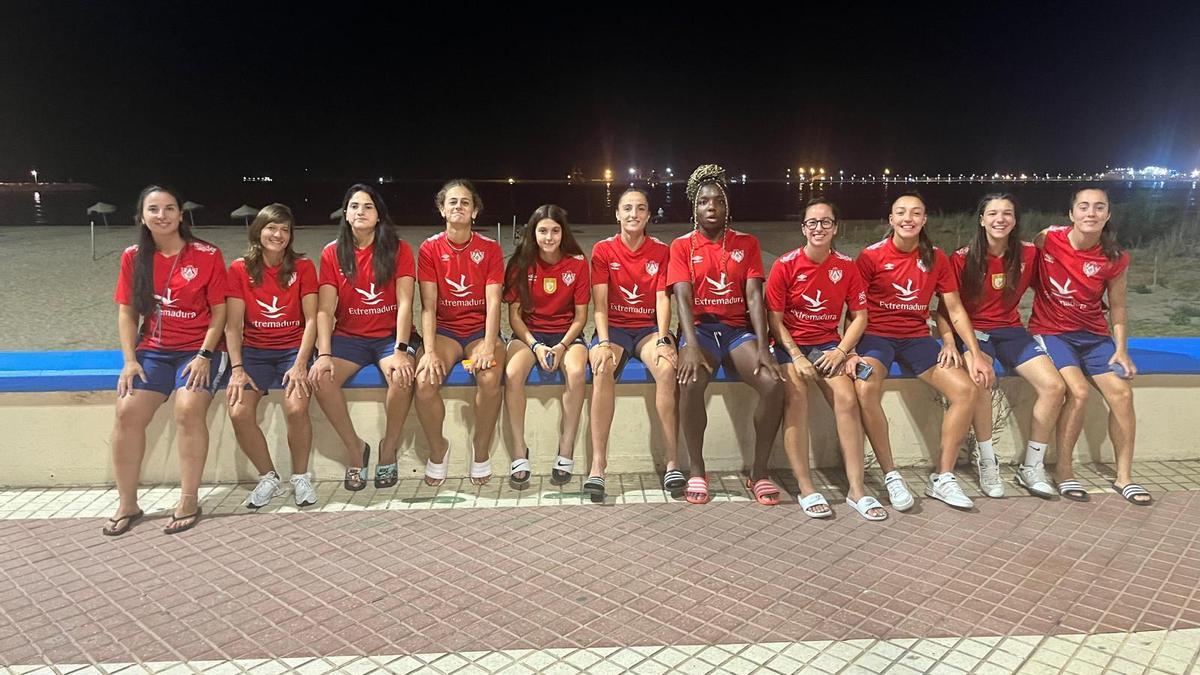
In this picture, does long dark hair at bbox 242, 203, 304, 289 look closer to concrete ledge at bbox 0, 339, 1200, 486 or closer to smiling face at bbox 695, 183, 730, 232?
concrete ledge at bbox 0, 339, 1200, 486

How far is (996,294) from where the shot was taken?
443cm

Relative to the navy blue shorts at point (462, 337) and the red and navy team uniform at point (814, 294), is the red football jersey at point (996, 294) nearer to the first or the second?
the red and navy team uniform at point (814, 294)

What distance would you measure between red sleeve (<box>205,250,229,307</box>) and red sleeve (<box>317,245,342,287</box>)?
47 centimetres

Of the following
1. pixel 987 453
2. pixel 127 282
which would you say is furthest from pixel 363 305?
pixel 987 453

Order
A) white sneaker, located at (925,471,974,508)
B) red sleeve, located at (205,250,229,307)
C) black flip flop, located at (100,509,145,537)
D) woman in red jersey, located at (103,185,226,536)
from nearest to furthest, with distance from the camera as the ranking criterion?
black flip flop, located at (100,509,145,537) < woman in red jersey, located at (103,185,226,536) < white sneaker, located at (925,471,974,508) < red sleeve, located at (205,250,229,307)

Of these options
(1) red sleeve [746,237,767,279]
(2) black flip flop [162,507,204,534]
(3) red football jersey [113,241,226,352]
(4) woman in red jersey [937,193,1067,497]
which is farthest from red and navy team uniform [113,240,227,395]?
(4) woman in red jersey [937,193,1067,497]

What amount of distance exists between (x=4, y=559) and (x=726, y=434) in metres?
3.44

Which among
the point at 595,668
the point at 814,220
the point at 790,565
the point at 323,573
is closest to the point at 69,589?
the point at 323,573

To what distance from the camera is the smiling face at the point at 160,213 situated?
12.9 feet

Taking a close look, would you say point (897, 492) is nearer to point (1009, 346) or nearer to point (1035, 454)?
point (1035, 454)

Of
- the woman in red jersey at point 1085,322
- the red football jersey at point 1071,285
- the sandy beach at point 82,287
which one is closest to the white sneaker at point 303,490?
the woman in red jersey at point 1085,322

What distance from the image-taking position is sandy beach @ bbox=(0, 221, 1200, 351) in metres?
9.06

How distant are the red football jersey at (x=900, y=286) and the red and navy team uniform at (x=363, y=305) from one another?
8.21 feet

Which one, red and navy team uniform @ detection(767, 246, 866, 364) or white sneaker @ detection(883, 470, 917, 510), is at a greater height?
red and navy team uniform @ detection(767, 246, 866, 364)
